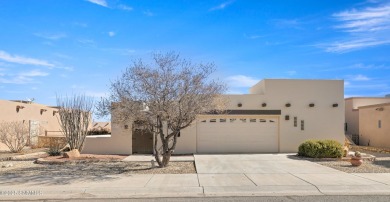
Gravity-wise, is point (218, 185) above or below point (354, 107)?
below

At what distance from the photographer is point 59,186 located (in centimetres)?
1097

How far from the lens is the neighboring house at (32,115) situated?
2502 cm

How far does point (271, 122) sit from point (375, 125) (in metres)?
8.86

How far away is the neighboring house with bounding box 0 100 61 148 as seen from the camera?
82.1 ft

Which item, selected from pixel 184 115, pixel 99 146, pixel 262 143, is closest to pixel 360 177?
pixel 184 115

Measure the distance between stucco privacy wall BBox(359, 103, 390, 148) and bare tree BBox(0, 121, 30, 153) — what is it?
22348 mm

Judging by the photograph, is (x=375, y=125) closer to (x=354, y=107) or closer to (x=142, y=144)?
(x=354, y=107)

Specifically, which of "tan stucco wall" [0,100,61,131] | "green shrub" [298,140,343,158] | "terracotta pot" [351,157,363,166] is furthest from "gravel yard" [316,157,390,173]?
"tan stucco wall" [0,100,61,131]

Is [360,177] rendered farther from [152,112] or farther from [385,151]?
[385,151]

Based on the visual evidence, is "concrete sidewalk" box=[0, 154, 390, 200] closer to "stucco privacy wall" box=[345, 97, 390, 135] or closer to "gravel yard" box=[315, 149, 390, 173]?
"gravel yard" box=[315, 149, 390, 173]

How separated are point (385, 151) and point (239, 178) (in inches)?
540

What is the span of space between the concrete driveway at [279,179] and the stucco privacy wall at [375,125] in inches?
420

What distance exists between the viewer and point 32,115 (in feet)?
94.5

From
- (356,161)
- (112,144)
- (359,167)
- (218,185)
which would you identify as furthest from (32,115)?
(359,167)
